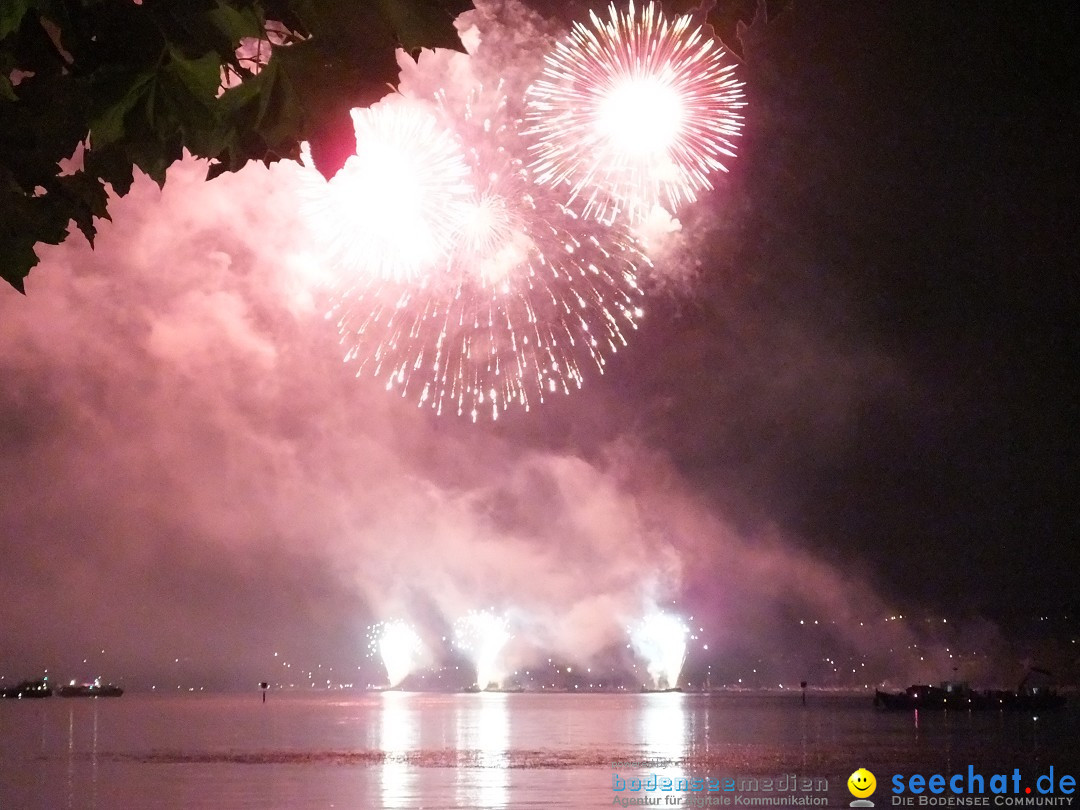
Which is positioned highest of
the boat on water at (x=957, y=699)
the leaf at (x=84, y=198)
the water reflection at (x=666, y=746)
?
the leaf at (x=84, y=198)

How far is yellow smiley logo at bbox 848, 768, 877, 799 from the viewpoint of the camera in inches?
1171

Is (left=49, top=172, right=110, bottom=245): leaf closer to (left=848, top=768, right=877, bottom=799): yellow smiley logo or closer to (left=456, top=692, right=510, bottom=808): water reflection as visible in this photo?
(left=456, top=692, right=510, bottom=808): water reflection

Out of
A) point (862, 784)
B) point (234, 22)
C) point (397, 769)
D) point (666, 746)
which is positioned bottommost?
point (666, 746)

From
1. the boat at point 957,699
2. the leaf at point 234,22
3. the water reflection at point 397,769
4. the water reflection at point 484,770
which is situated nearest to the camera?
the leaf at point 234,22

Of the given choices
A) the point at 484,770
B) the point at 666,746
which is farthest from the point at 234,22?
the point at 666,746

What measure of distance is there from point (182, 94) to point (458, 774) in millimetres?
33310

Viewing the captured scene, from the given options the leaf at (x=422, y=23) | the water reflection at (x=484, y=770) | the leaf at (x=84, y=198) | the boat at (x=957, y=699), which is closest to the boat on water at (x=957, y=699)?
the boat at (x=957, y=699)

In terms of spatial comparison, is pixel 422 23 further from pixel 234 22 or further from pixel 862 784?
pixel 862 784

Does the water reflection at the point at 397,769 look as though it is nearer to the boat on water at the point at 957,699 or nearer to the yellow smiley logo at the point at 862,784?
the yellow smiley logo at the point at 862,784

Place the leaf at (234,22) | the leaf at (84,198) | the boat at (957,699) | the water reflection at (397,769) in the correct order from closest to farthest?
1. the leaf at (234,22)
2. the leaf at (84,198)
3. the water reflection at (397,769)
4. the boat at (957,699)

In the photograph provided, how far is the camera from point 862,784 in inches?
1241

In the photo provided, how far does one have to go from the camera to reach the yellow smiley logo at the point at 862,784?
29734 mm

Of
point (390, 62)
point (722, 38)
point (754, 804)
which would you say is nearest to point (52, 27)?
point (390, 62)

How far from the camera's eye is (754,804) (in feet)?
88.8
